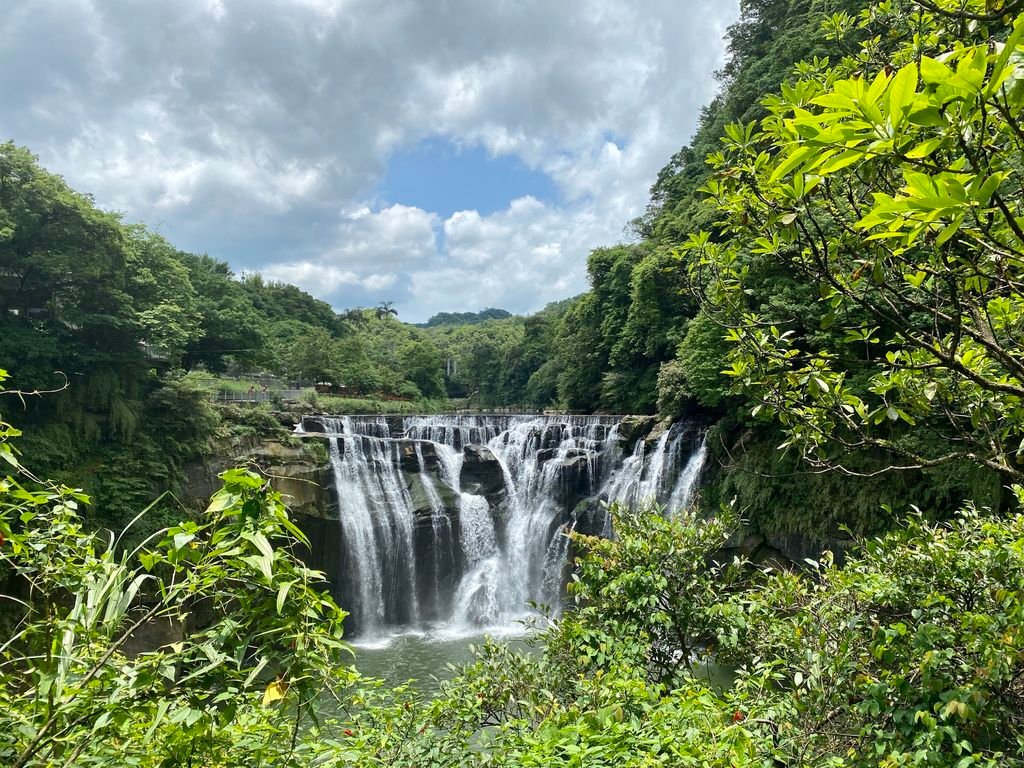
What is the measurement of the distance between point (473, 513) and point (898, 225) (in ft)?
49.6

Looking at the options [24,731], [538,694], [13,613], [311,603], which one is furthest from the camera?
[13,613]

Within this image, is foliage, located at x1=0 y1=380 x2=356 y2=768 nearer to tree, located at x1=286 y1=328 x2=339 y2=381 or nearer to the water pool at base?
the water pool at base

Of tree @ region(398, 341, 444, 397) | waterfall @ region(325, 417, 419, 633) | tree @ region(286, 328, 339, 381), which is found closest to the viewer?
waterfall @ region(325, 417, 419, 633)

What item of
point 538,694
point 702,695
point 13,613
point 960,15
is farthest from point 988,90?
point 13,613

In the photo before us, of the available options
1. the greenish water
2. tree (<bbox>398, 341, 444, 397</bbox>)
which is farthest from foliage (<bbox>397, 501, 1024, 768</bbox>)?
tree (<bbox>398, 341, 444, 397</bbox>)

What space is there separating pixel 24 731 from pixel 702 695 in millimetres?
2394

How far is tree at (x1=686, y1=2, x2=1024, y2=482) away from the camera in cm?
108

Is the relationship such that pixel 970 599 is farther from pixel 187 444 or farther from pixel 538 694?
pixel 187 444

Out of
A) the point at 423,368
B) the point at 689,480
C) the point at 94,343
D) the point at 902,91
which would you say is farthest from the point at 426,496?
the point at 423,368

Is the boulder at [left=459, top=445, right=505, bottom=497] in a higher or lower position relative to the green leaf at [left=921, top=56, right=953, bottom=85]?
lower

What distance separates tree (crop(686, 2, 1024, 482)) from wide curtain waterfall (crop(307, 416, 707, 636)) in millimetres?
11569

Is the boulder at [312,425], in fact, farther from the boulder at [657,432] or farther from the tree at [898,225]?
the tree at [898,225]

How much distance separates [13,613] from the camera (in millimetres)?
9555

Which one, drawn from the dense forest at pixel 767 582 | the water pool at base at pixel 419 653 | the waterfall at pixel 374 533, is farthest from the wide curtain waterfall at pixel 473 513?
the dense forest at pixel 767 582
